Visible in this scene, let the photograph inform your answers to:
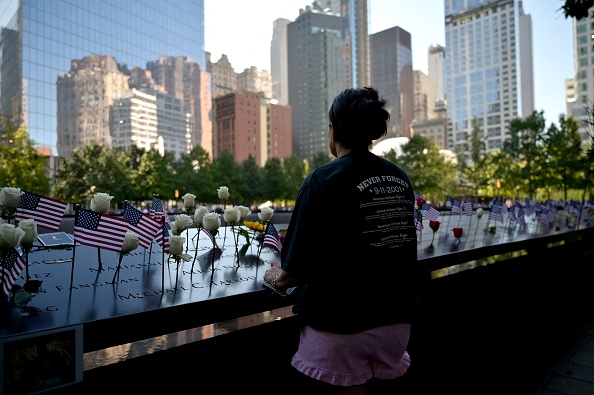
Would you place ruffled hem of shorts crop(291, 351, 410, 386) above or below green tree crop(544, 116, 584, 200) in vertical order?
below

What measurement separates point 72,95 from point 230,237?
223ft

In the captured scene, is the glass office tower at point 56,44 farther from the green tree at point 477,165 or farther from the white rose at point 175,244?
the white rose at point 175,244

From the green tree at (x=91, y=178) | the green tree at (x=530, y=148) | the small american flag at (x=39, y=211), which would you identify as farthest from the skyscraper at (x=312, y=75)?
the small american flag at (x=39, y=211)

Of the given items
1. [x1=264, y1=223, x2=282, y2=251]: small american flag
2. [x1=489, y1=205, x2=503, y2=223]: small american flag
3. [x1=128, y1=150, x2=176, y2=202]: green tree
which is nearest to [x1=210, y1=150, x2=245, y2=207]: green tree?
[x1=128, y1=150, x2=176, y2=202]: green tree

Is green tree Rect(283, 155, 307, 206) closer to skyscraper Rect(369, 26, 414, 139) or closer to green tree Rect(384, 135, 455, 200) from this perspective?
green tree Rect(384, 135, 455, 200)

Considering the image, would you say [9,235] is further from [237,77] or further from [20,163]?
[237,77]

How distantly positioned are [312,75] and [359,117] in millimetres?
120467

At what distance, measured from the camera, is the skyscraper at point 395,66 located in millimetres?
150500

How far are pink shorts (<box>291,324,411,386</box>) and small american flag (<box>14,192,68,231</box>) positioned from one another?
5.81 ft

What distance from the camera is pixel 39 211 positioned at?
268 centimetres

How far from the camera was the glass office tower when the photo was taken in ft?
183

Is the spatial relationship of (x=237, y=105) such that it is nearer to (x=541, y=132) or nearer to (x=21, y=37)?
(x=21, y=37)

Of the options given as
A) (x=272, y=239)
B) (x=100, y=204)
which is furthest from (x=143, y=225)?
(x=272, y=239)

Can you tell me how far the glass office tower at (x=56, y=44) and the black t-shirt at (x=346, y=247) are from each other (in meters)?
63.2
